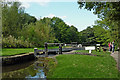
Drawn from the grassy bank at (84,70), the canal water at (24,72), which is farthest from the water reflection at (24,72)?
the grassy bank at (84,70)

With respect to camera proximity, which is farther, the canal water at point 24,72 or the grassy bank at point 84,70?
the canal water at point 24,72

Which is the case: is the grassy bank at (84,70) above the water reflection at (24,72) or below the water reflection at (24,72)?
above

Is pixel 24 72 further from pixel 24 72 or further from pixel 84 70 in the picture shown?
pixel 84 70

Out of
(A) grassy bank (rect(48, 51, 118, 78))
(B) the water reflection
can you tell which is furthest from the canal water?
(A) grassy bank (rect(48, 51, 118, 78))

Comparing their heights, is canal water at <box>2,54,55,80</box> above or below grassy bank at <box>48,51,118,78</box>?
below

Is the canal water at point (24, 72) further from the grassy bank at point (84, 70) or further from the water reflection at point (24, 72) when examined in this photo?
the grassy bank at point (84, 70)

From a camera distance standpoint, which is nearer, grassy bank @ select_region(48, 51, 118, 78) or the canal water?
grassy bank @ select_region(48, 51, 118, 78)

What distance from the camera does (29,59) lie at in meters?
12.9

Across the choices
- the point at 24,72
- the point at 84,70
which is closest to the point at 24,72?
the point at 24,72

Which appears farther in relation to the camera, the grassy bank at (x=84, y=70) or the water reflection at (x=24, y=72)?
the water reflection at (x=24, y=72)

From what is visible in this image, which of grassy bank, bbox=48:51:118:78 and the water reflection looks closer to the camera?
grassy bank, bbox=48:51:118:78

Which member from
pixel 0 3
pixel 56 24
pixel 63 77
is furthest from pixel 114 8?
pixel 56 24

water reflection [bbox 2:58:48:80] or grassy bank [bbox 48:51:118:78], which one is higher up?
grassy bank [bbox 48:51:118:78]

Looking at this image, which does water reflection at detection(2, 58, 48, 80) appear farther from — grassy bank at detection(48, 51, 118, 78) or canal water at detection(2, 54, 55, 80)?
grassy bank at detection(48, 51, 118, 78)
